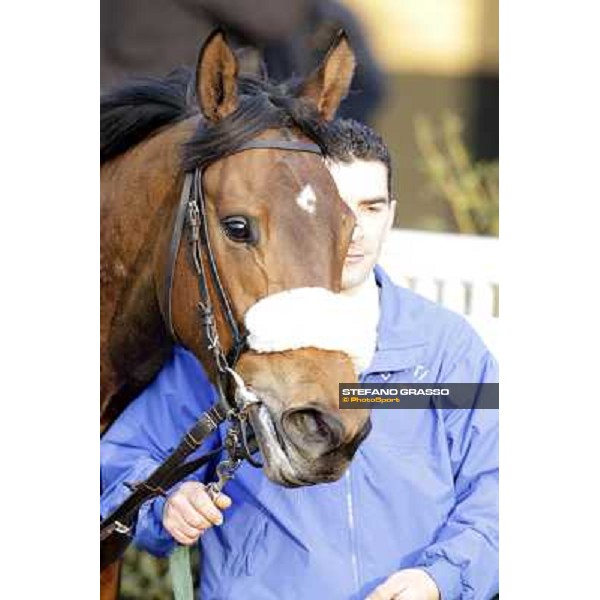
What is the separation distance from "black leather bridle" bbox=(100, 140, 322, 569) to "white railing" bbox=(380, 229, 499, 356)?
308 mm

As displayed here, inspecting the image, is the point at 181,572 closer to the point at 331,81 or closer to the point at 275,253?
the point at 275,253

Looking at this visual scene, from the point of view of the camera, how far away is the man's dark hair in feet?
6.31

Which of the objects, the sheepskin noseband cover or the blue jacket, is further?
the blue jacket

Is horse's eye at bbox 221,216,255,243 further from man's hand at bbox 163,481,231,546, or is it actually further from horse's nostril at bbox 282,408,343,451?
man's hand at bbox 163,481,231,546

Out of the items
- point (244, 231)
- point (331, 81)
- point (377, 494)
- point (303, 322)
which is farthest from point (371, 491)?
point (331, 81)

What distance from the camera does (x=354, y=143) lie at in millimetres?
1978

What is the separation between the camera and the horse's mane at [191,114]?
184 cm

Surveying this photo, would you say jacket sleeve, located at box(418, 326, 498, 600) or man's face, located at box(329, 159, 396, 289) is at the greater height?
man's face, located at box(329, 159, 396, 289)

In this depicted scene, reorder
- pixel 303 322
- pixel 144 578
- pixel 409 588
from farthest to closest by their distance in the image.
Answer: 1. pixel 144 578
2. pixel 409 588
3. pixel 303 322

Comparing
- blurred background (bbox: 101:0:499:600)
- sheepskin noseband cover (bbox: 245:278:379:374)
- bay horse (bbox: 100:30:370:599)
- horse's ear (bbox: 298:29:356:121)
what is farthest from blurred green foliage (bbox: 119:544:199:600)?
horse's ear (bbox: 298:29:356:121)

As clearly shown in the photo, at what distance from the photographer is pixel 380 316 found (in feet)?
6.61

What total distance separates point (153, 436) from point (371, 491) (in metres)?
0.39
